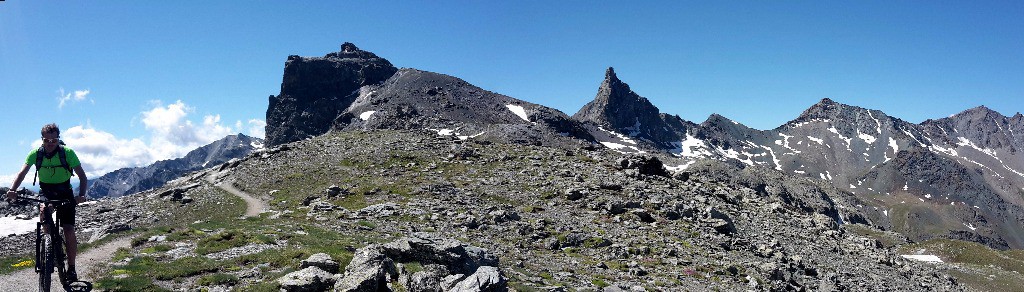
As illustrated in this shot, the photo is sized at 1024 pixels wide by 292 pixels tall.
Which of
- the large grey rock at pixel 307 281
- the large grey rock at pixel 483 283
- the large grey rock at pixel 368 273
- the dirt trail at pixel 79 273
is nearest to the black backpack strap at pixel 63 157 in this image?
the dirt trail at pixel 79 273

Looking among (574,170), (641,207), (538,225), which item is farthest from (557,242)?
(574,170)

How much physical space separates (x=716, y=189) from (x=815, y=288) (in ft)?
99.2

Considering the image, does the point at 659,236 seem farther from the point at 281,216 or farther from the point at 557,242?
the point at 281,216

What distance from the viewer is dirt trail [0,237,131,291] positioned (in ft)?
55.0

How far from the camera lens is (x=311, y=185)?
64062 millimetres

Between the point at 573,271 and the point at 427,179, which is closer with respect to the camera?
the point at 573,271

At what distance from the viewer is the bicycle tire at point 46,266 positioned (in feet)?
47.9

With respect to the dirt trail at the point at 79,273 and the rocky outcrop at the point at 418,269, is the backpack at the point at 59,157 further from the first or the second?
the rocky outcrop at the point at 418,269

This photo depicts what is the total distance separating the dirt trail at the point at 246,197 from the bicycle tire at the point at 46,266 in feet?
112

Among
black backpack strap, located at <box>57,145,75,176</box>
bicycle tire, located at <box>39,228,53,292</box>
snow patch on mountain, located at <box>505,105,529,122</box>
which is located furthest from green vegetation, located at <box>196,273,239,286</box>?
snow patch on mountain, located at <box>505,105,529,122</box>

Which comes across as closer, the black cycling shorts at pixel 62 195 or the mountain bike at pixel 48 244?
the mountain bike at pixel 48 244

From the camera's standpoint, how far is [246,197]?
62.5 m

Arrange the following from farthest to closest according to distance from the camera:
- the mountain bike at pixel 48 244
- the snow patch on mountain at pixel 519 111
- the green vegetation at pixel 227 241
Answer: the snow patch on mountain at pixel 519 111, the green vegetation at pixel 227 241, the mountain bike at pixel 48 244

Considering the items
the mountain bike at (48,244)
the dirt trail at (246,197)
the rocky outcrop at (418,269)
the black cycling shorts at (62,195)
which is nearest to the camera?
the mountain bike at (48,244)
